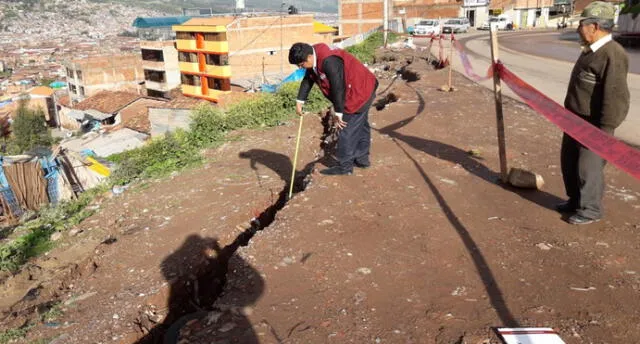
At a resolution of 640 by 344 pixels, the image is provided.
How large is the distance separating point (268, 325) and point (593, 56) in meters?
3.09

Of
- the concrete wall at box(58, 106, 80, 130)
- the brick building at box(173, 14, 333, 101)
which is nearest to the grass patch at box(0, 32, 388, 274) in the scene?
the brick building at box(173, 14, 333, 101)

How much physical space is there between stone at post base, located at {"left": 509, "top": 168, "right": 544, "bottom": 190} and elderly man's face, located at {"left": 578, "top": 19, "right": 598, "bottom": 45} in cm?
145

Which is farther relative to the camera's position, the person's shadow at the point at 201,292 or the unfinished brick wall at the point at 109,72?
the unfinished brick wall at the point at 109,72

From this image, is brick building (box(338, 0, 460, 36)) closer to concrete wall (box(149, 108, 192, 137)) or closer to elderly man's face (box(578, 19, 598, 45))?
concrete wall (box(149, 108, 192, 137))

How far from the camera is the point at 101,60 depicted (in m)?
47.9

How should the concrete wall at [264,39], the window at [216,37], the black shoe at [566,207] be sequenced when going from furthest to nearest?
the concrete wall at [264,39], the window at [216,37], the black shoe at [566,207]

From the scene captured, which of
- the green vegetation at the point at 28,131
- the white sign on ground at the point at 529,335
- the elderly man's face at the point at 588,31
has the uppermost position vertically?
the elderly man's face at the point at 588,31

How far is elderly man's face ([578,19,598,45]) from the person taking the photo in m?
3.63

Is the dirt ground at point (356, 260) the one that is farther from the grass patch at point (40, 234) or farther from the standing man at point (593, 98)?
the grass patch at point (40, 234)

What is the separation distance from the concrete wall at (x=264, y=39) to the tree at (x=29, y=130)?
1688 cm

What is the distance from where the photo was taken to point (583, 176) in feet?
12.6

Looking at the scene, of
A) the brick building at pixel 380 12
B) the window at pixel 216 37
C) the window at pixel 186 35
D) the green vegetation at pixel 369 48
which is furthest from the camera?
the brick building at pixel 380 12

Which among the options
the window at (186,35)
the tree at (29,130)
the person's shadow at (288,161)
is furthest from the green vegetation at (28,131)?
the person's shadow at (288,161)

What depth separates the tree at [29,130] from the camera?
129ft
